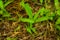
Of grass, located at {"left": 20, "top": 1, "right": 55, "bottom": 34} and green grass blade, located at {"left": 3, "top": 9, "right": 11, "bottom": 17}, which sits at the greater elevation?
green grass blade, located at {"left": 3, "top": 9, "right": 11, "bottom": 17}

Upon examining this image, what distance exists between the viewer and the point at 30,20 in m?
1.84

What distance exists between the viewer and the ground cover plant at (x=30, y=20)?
181 cm

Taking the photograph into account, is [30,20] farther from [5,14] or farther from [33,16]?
[5,14]

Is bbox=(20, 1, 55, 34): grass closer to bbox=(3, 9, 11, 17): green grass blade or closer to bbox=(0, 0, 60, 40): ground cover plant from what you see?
bbox=(0, 0, 60, 40): ground cover plant

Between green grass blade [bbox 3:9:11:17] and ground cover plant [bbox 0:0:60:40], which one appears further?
green grass blade [bbox 3:9:11:17]

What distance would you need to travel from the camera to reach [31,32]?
182 centimetres

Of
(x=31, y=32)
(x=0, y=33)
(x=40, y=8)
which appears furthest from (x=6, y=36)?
(x=40, y=8)

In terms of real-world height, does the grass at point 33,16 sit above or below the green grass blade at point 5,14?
below

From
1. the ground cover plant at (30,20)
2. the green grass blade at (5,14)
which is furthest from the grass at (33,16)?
the green grass blade at (5,14)

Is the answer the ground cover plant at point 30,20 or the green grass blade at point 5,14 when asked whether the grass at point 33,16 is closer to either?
the ground cover plant at point 30,20

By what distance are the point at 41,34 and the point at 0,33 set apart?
0.44m

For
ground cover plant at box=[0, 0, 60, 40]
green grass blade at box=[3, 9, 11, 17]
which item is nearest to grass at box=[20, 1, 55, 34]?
ground cover plant at box=[0, 0, 60, 40]

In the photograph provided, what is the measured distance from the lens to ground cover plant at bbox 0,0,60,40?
1813 millimetres

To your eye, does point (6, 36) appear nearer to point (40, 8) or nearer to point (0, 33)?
point (0, 33)
